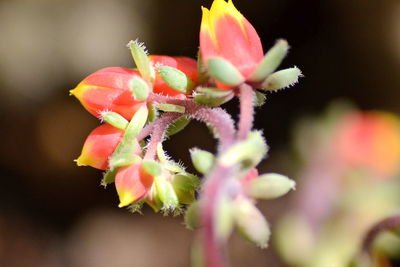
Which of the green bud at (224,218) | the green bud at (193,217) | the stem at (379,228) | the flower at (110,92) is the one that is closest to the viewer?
the green bud at (224,218)

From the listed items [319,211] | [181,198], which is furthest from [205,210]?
[319,211]

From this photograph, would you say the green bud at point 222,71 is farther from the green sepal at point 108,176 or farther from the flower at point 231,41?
the green sepal at point 108,176

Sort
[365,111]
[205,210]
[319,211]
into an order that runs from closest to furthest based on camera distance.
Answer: [205,210], [319,211], [365,111]

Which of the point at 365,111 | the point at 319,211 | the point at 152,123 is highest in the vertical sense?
the point at 152,123

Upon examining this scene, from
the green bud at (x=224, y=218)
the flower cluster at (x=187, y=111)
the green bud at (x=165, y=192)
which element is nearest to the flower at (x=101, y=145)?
the flower cluster at (x=187, y=111)

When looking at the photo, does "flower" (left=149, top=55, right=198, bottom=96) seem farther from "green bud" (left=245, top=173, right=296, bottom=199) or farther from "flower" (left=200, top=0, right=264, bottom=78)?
"green bud" (left=245, top=173, right=296, bottom=199)

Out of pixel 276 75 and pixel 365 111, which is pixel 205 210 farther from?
pixel 365 111

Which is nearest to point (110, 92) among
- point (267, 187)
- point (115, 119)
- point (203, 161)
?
point (115, 119)
